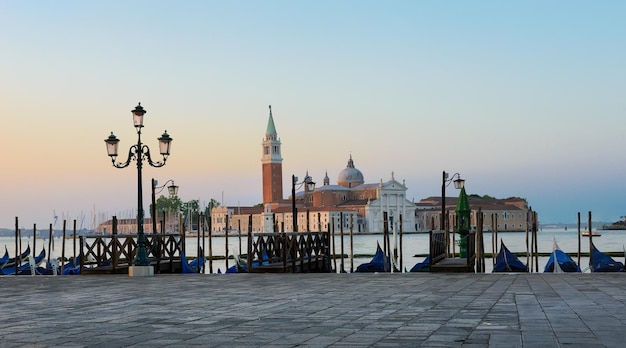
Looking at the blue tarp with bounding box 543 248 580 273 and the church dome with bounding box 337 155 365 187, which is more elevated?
the church dome with bounding box 337 155 365 187

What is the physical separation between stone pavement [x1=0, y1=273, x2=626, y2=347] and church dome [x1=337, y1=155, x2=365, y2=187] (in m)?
141

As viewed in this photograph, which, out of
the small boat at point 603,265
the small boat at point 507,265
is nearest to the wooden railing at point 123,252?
the small boat at point 507,265

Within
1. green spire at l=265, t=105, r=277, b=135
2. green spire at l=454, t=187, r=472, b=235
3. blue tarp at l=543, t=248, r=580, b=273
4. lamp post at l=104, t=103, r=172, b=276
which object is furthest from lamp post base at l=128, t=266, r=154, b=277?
green spire at l=265, t=105, r=277, b=135

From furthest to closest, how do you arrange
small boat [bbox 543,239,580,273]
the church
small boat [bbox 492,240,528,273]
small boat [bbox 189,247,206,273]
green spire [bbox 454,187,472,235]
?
the church
green spire [bbox 454,187,472,235]
small boat [bbox 189,247,206,273]
small boat [bbox 543,239,580,273]
small boat [bbox 492,240,528,273]

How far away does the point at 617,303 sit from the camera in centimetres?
956

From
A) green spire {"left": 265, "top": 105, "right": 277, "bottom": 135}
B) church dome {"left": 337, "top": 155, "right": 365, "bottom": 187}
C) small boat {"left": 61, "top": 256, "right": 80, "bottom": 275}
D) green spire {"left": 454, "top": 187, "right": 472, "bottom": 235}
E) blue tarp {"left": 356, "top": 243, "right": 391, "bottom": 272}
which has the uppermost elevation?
green spire {"left": 265, "top": 105, "right": 277, "bottom": 135}

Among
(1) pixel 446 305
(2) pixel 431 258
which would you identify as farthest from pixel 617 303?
(2) pixel 431 258

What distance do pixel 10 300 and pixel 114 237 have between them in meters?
7.16

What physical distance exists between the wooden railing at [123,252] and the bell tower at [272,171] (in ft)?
403

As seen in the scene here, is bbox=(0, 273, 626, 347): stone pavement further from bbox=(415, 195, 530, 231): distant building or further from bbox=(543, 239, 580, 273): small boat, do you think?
bbox=(415, 195, 530, 231): distant building

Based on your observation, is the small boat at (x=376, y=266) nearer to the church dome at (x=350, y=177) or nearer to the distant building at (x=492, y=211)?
the church dome at (x=350, y=177)

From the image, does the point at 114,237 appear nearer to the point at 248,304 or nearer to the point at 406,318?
the point at 248,304

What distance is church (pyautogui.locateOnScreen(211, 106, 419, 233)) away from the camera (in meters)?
143

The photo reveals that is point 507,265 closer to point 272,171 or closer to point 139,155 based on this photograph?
point 139,155
